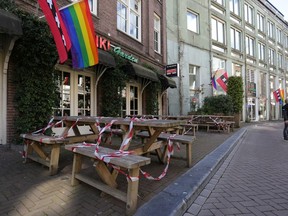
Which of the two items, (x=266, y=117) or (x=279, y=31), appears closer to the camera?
(x=266, y=117)

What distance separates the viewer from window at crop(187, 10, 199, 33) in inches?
655

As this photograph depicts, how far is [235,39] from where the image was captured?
2161 cm

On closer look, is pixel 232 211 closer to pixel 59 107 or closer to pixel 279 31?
pixel 59 107

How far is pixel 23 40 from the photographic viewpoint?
5.24 meters

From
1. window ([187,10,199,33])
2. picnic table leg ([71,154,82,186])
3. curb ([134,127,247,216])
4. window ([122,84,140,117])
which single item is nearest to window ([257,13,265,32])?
window ([187,10,199,33])

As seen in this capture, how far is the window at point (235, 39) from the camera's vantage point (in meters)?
21.1

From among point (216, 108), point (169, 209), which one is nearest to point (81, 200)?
point (169, 209)

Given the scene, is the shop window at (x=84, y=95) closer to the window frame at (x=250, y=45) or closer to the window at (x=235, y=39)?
the window at (x=235, y=39)

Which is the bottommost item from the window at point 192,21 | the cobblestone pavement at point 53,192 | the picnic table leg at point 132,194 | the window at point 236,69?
the cobblestone pavement at point 53,192

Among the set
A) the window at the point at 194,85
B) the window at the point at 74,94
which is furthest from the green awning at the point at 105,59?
the window at the point at 194,85

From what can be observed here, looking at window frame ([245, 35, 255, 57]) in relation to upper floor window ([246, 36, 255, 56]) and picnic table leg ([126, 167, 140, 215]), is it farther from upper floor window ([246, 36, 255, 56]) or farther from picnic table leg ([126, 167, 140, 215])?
picnic table leg ([126, 167, 140, 215])

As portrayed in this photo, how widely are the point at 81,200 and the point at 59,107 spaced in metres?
4.76

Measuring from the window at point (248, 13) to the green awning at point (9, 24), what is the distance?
24696mm

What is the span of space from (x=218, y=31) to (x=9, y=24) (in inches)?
737
